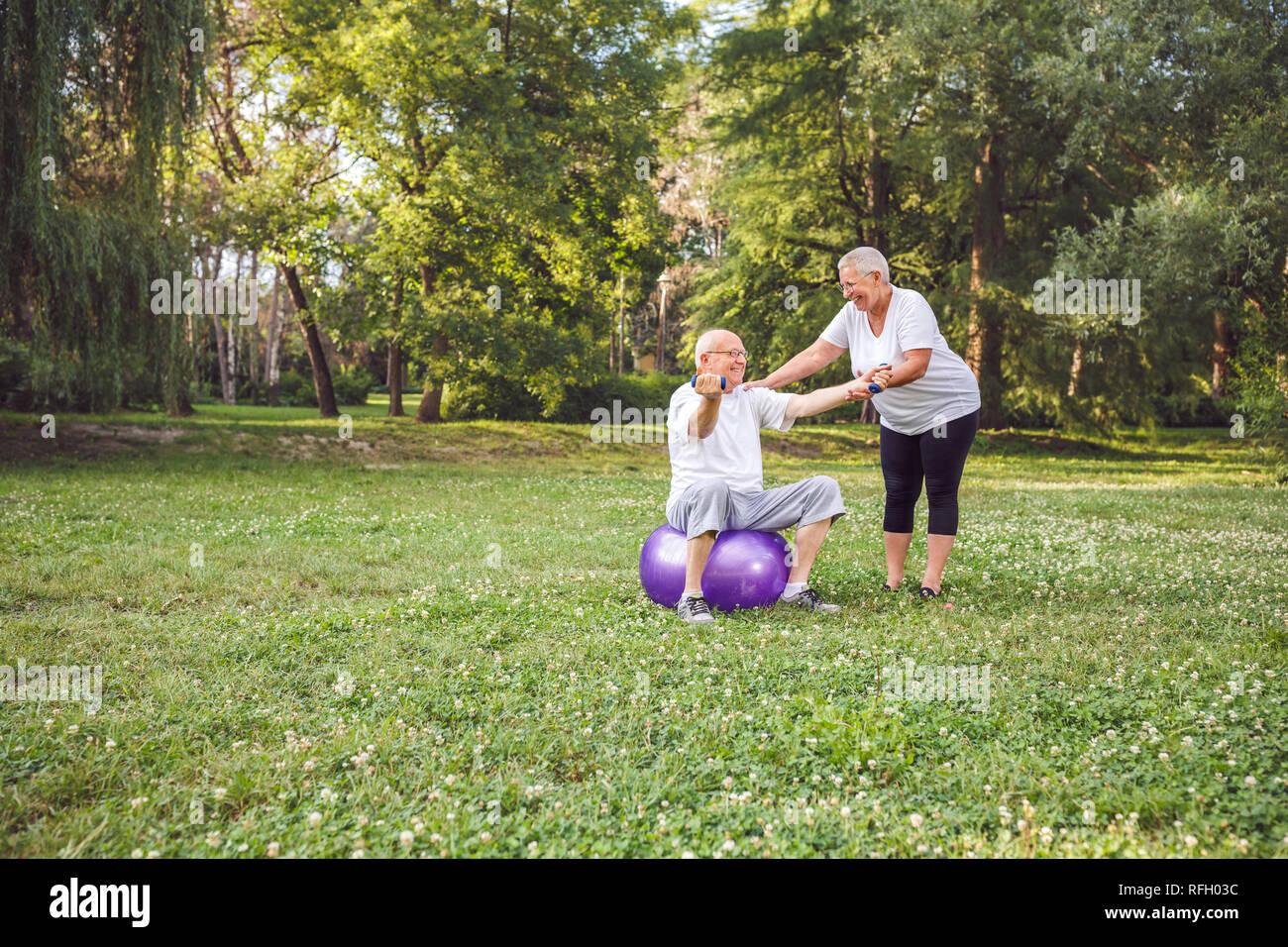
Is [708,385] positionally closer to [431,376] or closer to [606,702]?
[606,702]

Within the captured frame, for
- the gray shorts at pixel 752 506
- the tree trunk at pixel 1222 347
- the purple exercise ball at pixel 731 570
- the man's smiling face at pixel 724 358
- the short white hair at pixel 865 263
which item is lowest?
the purple exercise ball at pixel 731 570

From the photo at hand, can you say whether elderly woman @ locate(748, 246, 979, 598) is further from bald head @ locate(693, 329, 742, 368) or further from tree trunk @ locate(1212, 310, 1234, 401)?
tree trunk @ locate(1212, 310, 1234, 401)

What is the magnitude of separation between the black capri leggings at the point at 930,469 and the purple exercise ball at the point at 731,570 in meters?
1.17

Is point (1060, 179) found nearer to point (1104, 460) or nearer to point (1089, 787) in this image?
point (1104, 460)

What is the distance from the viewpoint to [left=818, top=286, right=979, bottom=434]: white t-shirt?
22.4 feet

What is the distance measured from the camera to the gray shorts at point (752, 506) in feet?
21.5

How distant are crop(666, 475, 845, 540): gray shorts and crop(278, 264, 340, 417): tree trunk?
2117cm

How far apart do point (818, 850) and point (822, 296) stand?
88.9 feet

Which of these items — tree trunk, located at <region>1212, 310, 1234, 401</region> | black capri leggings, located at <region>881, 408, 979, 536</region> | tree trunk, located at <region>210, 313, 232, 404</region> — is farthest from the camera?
tree trunk, located at <region>210, 313, 232, 404</region>
